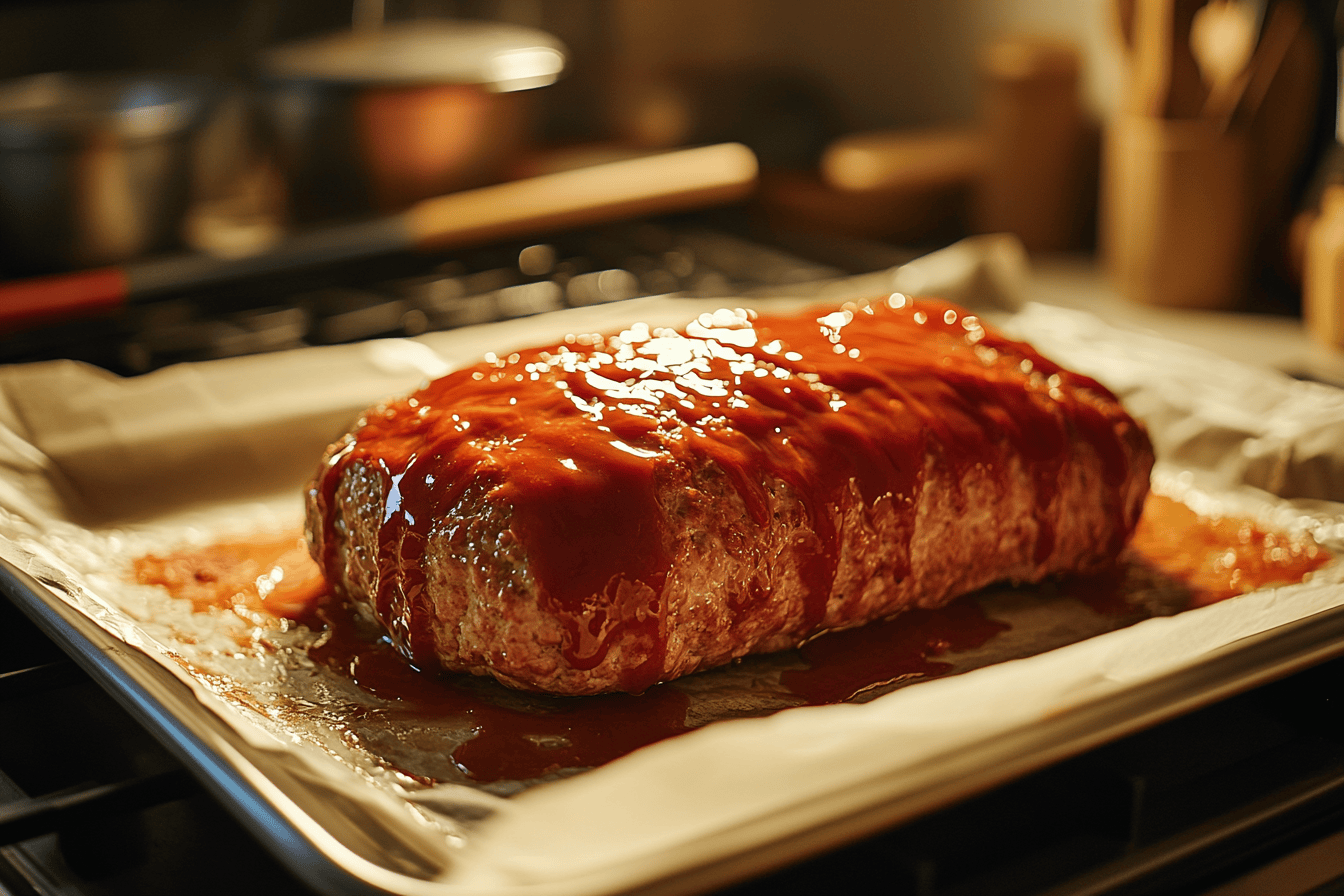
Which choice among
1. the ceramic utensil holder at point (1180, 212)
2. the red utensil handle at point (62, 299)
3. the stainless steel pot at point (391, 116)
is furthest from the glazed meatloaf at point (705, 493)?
the stainless steel pot at point (391, 116)

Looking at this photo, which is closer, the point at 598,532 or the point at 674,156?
the point at 598,532

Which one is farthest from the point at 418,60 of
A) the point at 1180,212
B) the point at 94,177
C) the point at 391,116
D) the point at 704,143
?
the point at 1180,212

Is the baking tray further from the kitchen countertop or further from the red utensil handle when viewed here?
the kitchen countertop

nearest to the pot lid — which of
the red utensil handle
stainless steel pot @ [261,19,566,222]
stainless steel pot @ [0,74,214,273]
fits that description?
stainless steel pot @ [261,19,566,222]

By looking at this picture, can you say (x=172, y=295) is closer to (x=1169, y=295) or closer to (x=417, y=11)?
(x=417, y=11)

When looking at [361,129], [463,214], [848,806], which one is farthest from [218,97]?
[848,806]

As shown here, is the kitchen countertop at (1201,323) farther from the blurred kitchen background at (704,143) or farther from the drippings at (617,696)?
the drippings at (617,696)
